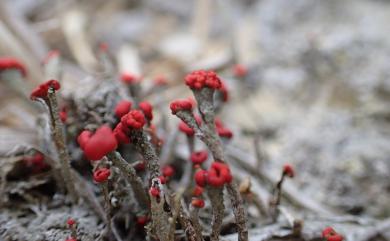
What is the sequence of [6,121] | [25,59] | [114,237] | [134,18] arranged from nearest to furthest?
1. [114,237]
2. [6,121]
3. [25,59]
4. [134,18]

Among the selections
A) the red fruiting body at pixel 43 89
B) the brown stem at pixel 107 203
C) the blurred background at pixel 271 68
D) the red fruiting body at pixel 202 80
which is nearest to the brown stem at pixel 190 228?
the brown stem at pixel 107 203

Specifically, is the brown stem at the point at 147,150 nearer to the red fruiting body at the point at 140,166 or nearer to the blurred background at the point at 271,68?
the red fruiting body at the point at 140,166

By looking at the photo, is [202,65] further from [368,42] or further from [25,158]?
[25,158]

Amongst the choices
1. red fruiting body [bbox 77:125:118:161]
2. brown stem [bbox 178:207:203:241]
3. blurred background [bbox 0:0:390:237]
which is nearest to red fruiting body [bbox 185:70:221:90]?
red fruiting body [bbox 77:125:118:161]

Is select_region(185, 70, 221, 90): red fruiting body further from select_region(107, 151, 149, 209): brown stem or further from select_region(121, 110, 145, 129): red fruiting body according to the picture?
select_region(107, 151, 149, 209): brown stem

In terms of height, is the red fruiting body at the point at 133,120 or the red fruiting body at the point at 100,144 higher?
the red fruiting body at the point at 133,120

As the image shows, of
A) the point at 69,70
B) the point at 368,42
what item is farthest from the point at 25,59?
the point at 368,42
